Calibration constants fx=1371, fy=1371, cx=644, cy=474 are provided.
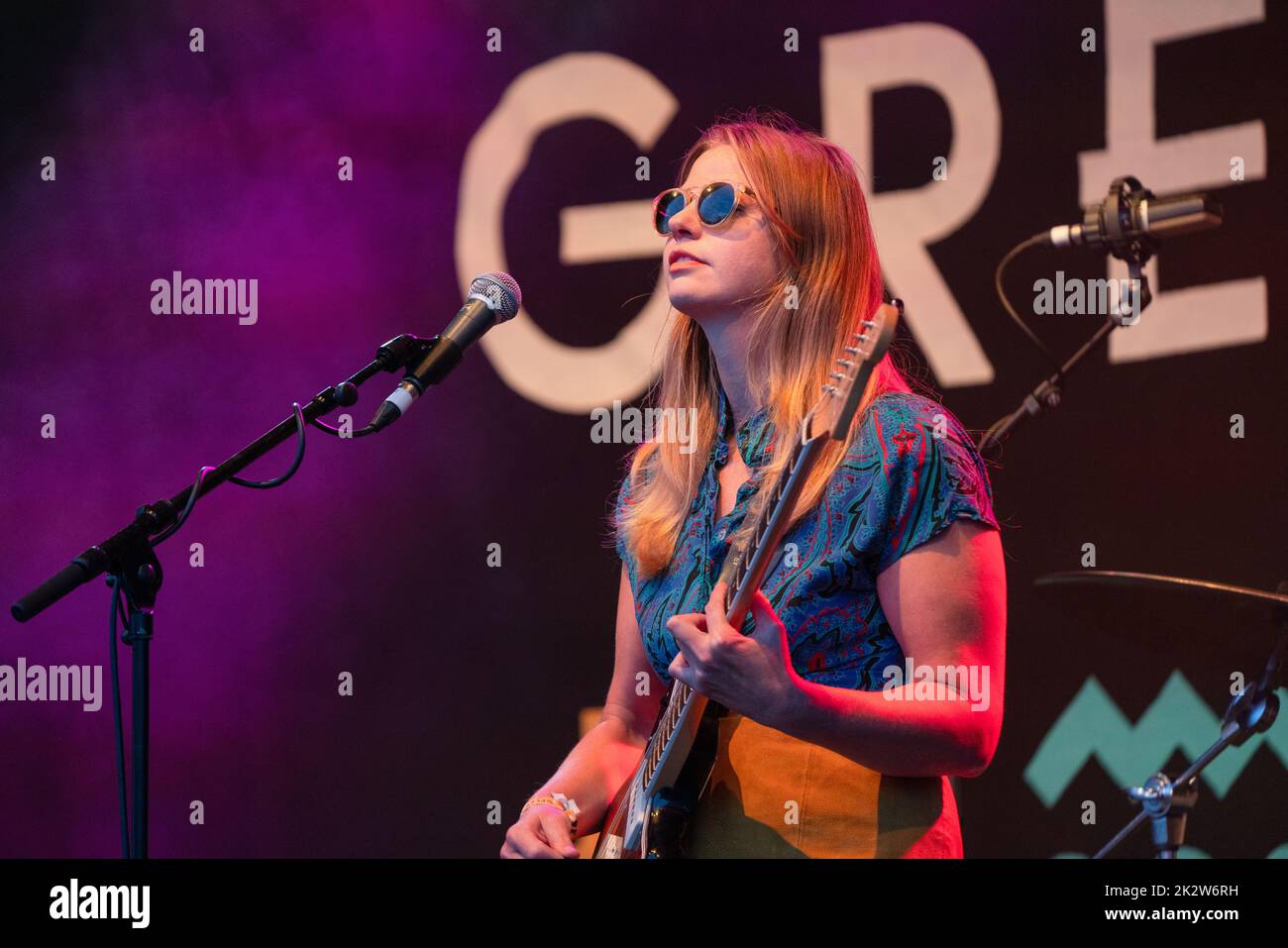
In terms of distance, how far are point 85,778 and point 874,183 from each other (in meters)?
2.92

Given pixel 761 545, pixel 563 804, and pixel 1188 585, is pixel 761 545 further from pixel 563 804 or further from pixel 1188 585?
pixel 1188 585

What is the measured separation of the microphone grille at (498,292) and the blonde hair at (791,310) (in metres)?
0.41

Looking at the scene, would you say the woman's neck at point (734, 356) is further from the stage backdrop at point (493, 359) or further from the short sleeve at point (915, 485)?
the stage backdrop at point (493, 359)

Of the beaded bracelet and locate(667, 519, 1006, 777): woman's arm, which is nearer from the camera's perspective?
locate(667, 519, 1006, 777): woman's arm

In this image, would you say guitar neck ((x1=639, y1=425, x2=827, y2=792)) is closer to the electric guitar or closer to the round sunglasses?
the electric guitar

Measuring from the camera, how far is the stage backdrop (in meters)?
3.60

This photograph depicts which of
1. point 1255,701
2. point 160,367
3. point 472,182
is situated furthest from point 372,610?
point 1255,701

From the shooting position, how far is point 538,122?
4098mm

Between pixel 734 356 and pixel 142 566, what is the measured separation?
1.10 meters

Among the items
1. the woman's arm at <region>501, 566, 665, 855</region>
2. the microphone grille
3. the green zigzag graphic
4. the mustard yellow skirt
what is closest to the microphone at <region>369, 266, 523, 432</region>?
the microphone grille

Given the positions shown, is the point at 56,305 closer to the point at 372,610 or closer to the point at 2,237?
the point at 2,237
